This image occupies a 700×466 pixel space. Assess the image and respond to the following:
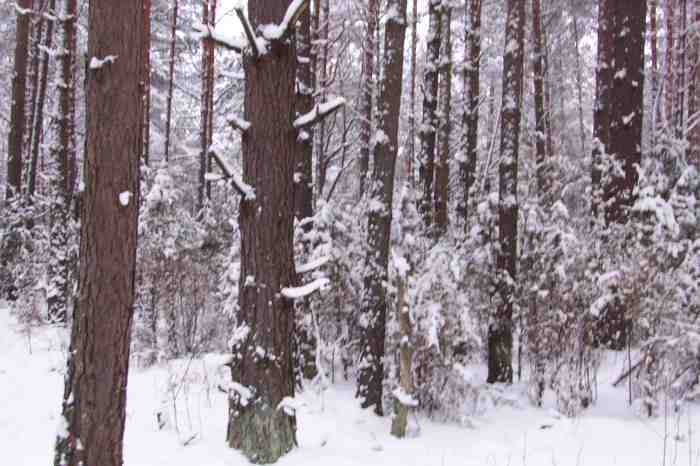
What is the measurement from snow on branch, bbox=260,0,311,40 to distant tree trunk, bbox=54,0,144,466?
4.41 ft

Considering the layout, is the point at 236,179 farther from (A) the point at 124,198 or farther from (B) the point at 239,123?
(A) the point at 124,198

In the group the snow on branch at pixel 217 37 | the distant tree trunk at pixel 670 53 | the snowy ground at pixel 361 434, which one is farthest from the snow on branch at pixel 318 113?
the distant tree trunk at pixel 670 53

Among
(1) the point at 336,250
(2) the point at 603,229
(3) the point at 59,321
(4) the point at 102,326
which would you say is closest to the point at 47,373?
(3) the point at 59,321

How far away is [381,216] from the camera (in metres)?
5.73

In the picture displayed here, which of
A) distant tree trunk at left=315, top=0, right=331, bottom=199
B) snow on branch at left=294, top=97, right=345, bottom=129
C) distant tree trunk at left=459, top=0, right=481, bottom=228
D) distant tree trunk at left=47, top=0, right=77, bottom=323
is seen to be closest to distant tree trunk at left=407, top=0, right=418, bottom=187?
distant tree trunk at left=315, top=0, right=331, bottom=199

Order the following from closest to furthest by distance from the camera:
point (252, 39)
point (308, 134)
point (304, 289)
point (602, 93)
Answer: point (252, 39)
point (304, 289)
point (308, 134)
point (602, 93)

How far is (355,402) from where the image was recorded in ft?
19.9

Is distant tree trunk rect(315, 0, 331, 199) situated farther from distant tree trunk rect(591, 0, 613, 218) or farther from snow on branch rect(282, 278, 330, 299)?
distant tree trunk rect(591, 0, 613, 218)

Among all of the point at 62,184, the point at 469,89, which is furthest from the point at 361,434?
the point at 62,184

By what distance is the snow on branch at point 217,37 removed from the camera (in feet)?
13.4

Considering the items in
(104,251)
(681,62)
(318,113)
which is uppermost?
(681,62)

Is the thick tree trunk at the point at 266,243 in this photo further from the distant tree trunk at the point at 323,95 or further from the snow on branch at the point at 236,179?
the distant tree trunk at the point at 323,95

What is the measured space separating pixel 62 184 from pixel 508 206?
8.38m

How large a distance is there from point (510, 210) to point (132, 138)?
5101 millimetres
